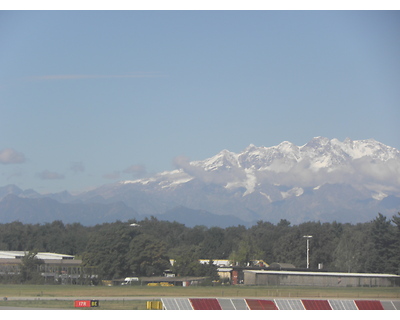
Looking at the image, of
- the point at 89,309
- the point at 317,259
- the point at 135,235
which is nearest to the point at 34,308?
the point at 89,309

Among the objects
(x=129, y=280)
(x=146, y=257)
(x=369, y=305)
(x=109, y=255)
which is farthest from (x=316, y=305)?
(x=109, y=255)

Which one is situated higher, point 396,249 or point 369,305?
point 396,249

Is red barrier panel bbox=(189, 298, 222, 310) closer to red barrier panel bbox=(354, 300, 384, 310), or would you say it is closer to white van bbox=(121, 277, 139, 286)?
red barrier panel bbox=(354, 300, 384, 310)

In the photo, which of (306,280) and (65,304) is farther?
(306,280)

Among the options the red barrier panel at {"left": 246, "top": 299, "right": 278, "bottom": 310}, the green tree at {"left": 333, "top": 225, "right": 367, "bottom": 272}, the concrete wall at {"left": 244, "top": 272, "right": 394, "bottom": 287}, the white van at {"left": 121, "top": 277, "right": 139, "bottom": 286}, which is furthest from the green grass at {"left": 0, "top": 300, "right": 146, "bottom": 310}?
the green tree at {"left": 333, "top": 225, "right": 367, "bottom": 272}

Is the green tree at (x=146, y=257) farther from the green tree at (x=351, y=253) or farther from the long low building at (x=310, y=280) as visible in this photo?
the green tree at (x=351, y=253)

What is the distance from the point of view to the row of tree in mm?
100312

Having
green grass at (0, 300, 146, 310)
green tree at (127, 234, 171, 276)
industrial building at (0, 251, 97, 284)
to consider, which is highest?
green tree at (127, 234, 171, 276)

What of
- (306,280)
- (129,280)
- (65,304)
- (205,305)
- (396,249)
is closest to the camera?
(205,305)

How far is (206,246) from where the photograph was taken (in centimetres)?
15650

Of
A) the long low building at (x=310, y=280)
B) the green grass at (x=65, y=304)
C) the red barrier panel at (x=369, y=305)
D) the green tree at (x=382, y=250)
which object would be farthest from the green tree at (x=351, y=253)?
the red barrier panel at (x=369, y=305)

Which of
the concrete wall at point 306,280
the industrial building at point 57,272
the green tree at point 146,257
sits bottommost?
the concrete wall at point 306,280

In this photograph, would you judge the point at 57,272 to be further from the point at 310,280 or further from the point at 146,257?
the point at 310,280

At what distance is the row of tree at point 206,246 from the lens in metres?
100
